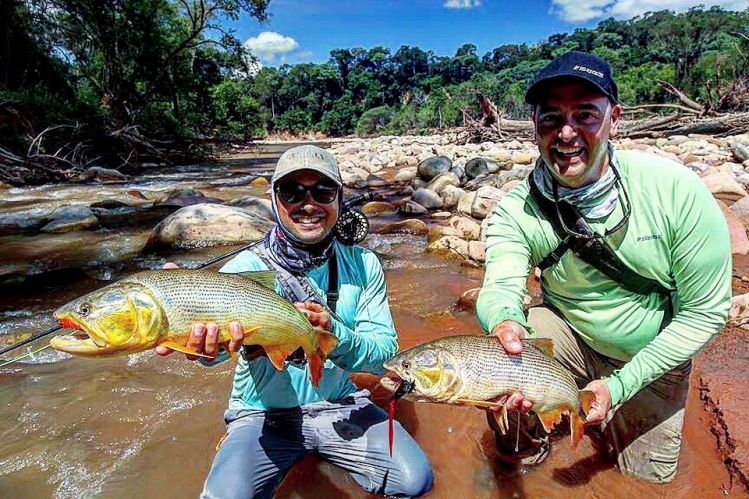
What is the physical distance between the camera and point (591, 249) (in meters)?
2.75

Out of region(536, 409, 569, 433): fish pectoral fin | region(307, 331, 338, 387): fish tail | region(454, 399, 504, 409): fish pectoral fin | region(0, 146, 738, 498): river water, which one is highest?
region(307, 331, 338, 387): fish tail

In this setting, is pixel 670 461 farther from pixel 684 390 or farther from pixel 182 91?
pixel 182 91

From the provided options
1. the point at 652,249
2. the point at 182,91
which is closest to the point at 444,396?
the point at 652,249

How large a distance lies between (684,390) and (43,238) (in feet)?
33.8

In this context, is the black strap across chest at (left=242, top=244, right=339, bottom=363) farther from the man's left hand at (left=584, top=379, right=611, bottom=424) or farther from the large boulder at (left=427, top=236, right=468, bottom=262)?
the large boulder at (left=427, top=236, right=468, bottom=262)

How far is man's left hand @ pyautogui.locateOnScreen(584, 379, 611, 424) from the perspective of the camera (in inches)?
97.3

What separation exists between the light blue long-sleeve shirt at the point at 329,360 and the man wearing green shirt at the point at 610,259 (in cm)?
65

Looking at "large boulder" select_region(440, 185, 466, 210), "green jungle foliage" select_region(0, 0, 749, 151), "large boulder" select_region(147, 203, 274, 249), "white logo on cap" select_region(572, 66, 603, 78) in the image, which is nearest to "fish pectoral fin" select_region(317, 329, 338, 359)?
"white logo on cap" select_region(572, 66, 603, 78)

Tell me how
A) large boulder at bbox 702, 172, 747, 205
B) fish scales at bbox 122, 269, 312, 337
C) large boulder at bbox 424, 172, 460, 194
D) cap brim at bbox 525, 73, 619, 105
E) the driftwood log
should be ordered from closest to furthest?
fish scales at bbox 122, 269, 312, 337 → cap brim at bbox 525, 73, 619, 105 → large boulder at bbox 702, 172, 747, 205 → large boulder at bbox 424, 172, 460, 194 → the driftwood log

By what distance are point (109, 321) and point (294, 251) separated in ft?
3.53

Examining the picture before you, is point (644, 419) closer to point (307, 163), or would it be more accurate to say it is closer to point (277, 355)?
point (277, 355)

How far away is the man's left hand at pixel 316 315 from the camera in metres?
2.46

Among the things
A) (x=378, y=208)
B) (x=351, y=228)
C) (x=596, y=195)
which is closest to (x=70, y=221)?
(x=378, y=208)

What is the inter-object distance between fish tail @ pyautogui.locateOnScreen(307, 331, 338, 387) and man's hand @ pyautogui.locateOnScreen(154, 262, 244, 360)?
0.40 m
